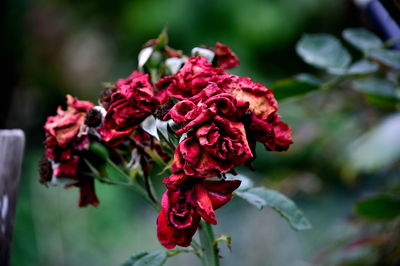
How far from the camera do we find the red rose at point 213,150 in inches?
13.3

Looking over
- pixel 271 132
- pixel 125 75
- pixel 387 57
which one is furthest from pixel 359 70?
pixel 125 75

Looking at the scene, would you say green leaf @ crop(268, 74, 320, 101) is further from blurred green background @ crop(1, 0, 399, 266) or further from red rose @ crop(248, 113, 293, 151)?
blurred green background @ crop(1, 0, 399, 266)

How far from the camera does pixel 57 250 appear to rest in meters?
1.73

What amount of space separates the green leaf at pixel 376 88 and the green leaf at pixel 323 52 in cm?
5

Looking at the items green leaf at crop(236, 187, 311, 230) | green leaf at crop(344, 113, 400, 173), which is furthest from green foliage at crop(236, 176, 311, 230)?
green leaf at crop(344, 113, 400, 173)

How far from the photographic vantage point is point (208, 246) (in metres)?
0.44

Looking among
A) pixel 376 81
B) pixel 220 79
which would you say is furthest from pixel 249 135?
pixel 376 81

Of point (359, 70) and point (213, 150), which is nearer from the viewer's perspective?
point (213, 150)

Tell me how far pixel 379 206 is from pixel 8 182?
1.63 feet

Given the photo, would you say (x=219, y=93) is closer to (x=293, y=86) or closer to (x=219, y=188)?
(x=219, y=188)

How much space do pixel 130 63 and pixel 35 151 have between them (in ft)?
2.26

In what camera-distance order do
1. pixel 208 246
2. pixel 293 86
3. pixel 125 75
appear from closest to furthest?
pixel 208 246
pixel 293 86
pixel 125 75

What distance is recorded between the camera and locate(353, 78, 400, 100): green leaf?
2.10 feet

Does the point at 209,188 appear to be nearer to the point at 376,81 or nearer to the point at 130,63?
the point at 376,81
